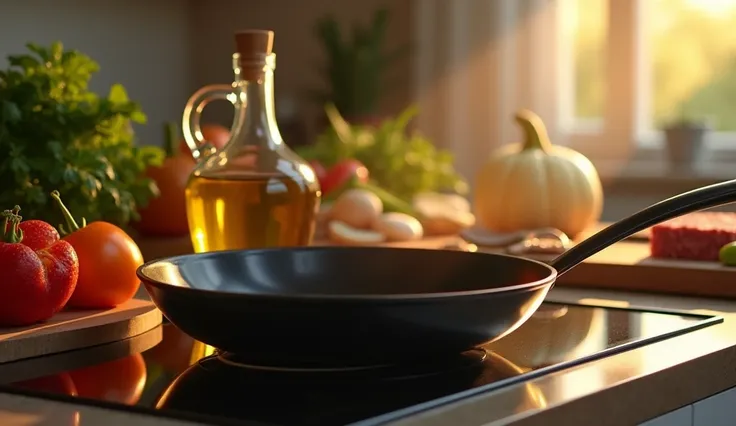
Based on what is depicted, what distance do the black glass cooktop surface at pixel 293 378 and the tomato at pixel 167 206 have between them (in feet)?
2.11

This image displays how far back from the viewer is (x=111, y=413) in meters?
0.69

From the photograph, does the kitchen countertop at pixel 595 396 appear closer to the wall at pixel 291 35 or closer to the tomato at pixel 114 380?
the tomato at pixel 114 380

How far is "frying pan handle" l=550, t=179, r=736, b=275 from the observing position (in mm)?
967

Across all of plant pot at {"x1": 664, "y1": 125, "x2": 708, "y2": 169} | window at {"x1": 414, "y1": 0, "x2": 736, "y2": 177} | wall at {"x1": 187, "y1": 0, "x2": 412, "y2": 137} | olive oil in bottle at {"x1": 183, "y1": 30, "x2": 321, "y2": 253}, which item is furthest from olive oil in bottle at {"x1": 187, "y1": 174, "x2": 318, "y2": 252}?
wall at {"x1": 187, "y1": 0, "x2": 412, "y2": 137}

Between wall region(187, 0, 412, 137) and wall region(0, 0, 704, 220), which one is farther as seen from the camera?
wall region(187, 0, 412, 137)

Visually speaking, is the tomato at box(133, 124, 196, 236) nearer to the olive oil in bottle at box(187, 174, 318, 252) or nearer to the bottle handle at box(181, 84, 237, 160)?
the bottle handle at box(181, 84, 237, 160)

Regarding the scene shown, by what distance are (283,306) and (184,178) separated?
973 mm

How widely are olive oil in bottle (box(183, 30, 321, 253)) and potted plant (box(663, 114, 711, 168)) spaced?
6.77 ft

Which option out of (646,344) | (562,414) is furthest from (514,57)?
(562,414)

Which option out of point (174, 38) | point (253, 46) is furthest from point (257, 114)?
point (174, 38)

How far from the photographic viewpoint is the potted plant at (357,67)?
12.3 ft

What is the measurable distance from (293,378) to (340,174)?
124 centimetres

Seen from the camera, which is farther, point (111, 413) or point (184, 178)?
point (184, 178)

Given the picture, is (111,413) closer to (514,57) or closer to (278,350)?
(278,350)
